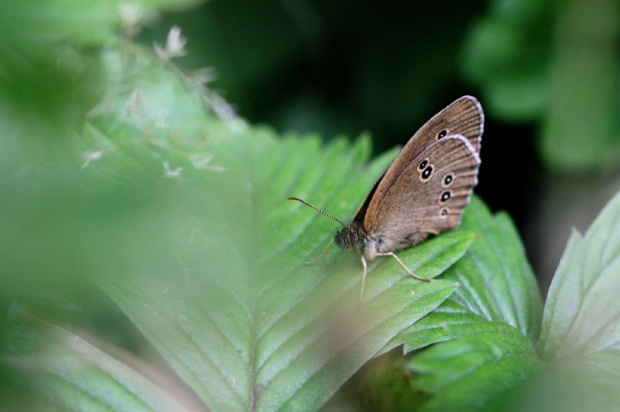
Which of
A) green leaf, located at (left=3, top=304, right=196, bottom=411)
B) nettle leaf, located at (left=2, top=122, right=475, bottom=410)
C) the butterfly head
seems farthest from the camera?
the butterfly head

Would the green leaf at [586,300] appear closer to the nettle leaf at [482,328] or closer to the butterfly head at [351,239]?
the nettle leaf at [482,328]

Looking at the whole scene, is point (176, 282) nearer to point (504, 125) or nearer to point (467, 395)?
point (467, 395)

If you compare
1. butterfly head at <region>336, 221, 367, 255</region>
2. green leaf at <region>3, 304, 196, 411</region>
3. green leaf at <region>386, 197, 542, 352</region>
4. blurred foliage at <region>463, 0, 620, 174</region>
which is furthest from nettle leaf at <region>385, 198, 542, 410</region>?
blurred foliage at <region>463, 0, 620, 174</region>

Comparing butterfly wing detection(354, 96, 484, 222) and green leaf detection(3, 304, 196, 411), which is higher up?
butterfly wing detection(354, 96, 484, 222)

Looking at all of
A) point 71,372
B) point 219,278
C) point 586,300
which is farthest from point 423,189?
point 71,372

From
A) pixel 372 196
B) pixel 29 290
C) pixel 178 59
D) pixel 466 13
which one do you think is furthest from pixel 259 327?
pixel 466 13

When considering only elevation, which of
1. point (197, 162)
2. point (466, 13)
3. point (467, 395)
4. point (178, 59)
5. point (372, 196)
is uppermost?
point (178, 59)

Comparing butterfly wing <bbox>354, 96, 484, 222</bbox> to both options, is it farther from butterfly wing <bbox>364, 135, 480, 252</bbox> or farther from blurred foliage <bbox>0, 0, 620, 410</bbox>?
blurred foliage <bbox>0, 0, 620, 410</bbox>
